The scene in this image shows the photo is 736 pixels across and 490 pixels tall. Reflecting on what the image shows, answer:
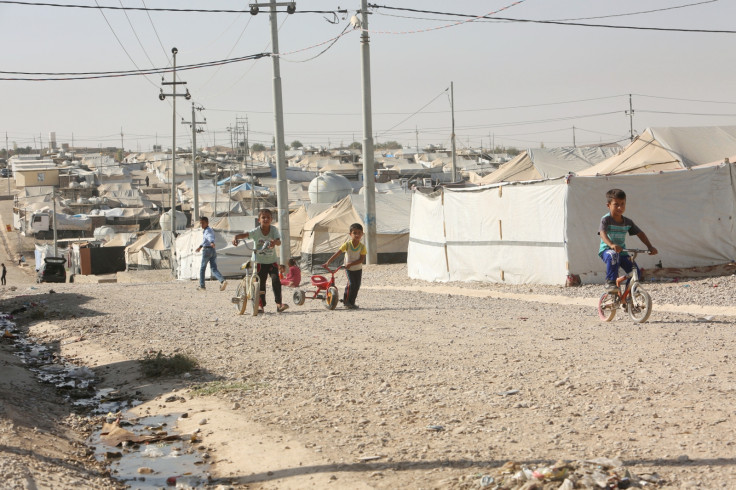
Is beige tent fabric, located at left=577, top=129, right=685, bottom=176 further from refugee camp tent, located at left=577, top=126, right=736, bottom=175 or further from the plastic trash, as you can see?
the plastic trash

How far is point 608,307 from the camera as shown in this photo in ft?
38.3

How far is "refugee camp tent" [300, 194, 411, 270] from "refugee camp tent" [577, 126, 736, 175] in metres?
13.5

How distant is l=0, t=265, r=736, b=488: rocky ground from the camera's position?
19.2ft

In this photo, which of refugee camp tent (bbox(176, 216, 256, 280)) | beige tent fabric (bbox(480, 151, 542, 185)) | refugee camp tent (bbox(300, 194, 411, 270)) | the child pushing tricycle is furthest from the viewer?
refugee camp tent (bbox(176, 216, 256, 280))

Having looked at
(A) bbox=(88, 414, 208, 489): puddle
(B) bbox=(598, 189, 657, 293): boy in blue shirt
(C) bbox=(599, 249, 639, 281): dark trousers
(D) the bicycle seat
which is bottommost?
(A) bbox=(88, 414, 208, 489): puddle

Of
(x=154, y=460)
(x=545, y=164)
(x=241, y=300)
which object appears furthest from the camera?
(x=545, y=164)

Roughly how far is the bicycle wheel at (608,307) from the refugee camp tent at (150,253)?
38.7 m

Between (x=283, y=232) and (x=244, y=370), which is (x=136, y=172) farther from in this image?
(x=244, y=370)

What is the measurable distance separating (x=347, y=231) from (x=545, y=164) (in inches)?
348

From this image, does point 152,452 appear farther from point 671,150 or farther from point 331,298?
point 671,150

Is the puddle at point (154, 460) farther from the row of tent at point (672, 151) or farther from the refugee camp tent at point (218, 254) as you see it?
the refugee camp tent at point (218, 254)

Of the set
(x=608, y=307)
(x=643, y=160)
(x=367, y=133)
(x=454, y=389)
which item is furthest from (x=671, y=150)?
(x=454, y=389)

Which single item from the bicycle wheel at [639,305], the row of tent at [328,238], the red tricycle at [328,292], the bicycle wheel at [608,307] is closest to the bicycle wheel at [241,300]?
the red tricycle at [328,292]

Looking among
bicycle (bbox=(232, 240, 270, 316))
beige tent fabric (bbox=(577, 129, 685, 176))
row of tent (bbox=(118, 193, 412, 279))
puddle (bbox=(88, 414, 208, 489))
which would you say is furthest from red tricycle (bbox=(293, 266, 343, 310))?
row of tent (bbox=(118, 193, 412, 279))
